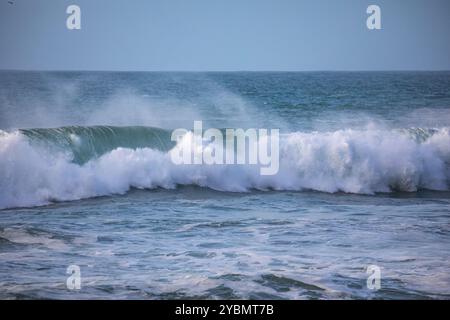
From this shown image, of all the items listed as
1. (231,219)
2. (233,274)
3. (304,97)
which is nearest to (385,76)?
(304,97)

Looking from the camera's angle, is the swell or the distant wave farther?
the swell

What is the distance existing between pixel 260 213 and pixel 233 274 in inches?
131

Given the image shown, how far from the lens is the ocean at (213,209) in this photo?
22.6 ft

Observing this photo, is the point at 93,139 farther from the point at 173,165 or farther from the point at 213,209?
the point at 213,209

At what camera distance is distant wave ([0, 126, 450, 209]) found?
454 inches

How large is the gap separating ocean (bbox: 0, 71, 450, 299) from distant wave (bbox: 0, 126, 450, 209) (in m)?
0.03

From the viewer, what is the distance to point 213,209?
10.7 meters

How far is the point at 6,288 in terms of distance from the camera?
6.58 meters

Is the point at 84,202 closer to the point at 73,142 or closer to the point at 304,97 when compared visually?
the point at 73,142

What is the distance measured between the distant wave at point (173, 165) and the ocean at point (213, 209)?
0.03 m

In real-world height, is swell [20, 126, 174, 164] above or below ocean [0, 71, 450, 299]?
above

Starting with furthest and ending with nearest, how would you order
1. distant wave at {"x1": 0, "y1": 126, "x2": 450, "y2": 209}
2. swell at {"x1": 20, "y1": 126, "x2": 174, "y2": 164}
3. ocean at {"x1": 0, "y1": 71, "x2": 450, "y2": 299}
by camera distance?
swell at {"x1": 20, "y1": 126, "x2": 174, "y2": 164} < distant wave at {"x1": 0, "y1": 126, "x2": 450, "y2": 209} < ocean at {"x1": 0, "y1": 71, "x2": 450, "y2": 299}

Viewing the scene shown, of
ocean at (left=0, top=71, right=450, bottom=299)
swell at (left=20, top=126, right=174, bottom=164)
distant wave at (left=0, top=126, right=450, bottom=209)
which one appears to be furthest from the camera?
swell at (left=20, top=126, right=174, bottom=164)
